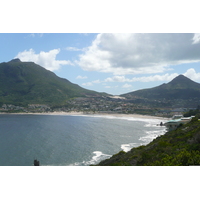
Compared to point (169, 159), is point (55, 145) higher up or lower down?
lower down

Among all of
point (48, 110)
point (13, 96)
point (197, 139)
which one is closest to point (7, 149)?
point (197, 139)

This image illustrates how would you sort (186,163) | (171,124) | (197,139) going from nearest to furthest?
(186,163) < (197,139) < (171,124)

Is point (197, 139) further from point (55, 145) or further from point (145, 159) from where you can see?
point (55, 145)

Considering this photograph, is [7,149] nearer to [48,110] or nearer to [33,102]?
[48,110]

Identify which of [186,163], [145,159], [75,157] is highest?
[186,163]

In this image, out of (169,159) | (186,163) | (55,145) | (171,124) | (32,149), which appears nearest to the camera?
(186,163)

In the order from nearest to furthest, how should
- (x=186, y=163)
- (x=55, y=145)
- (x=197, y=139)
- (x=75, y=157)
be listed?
(x=186, y=163) < (x=197, y=139) < (x=75, y=157) < (x=55, y=145)

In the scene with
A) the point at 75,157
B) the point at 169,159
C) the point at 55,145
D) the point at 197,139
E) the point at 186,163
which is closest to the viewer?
the point at 186,163

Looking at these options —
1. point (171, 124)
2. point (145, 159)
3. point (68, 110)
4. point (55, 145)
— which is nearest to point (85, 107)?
point (68, 110)

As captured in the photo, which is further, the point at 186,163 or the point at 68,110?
the point at 68,110
